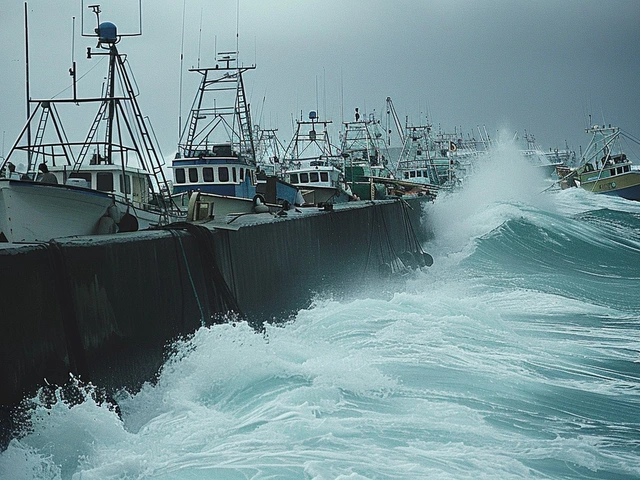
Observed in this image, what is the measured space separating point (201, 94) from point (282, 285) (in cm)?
1529

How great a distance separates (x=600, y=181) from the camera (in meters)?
56.2

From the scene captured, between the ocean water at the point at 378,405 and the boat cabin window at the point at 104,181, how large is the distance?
568 centimetres

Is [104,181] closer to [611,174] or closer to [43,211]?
[43,211]

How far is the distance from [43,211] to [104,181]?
5.09 metres

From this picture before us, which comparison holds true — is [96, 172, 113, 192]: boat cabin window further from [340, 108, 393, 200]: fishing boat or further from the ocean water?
[340, 108, 393, 200]: fishing boat

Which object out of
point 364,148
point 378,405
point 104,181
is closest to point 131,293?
point 378,405

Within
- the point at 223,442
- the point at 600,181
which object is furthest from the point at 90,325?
the point at 600,181

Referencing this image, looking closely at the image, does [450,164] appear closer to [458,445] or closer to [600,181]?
[600,181]

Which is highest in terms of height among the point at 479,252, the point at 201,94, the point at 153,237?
the point at 201,94

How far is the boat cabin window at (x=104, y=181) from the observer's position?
1605 cm

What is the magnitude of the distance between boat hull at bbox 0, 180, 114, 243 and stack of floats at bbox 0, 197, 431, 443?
2.91 m

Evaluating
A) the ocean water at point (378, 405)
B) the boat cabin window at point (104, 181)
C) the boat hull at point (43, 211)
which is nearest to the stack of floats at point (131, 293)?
the ocean water at point (378, 405)

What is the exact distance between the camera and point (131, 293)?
21.8ft

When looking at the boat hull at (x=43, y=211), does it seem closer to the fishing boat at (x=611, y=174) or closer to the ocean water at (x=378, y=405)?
the ocean water at (x=378, y=405)
